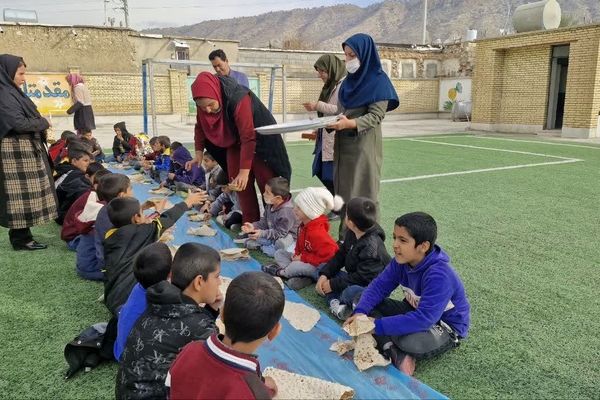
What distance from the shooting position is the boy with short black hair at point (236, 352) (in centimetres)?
137

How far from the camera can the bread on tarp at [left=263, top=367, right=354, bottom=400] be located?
6.82ft

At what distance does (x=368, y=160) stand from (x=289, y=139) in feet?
37.7

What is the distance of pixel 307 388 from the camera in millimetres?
2145

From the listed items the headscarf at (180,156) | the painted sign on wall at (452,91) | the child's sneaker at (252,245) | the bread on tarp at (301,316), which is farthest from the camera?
the painted sign on wall at (452,91)

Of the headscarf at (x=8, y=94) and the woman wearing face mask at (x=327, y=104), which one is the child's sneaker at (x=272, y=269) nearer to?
the woman wearing face mask at (x=327, y=104)

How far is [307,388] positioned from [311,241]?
1.39m

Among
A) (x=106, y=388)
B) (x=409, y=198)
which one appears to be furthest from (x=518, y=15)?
(x=106, y=388)

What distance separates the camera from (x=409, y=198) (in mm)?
6270

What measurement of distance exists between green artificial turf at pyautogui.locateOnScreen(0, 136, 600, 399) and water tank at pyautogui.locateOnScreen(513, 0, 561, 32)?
34.2ft

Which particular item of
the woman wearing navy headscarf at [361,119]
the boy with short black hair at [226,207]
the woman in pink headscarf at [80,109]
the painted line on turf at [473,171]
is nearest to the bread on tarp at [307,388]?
the woman wearing navy headscarf at [361,119]

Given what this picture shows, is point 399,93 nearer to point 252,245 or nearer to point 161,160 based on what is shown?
point 161,160

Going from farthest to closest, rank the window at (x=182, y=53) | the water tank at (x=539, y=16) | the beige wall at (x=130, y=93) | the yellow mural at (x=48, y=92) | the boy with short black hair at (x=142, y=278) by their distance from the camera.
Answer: the window at (x=182, y=53)
the beige wall at (x=130, y=93)
the yellow mural at (x=48, y=92)
the water tank at (x=539, y=16)
the boy with short black hair at (x=142, y=278)

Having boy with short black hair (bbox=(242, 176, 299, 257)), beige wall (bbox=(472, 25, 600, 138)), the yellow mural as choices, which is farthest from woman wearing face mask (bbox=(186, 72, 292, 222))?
the yellow mural

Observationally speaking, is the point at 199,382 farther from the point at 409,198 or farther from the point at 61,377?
the point at 409,198
